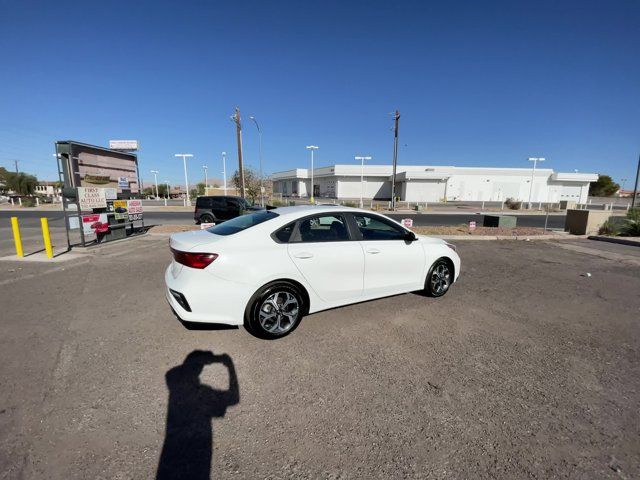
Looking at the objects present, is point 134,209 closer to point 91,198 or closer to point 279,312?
point 91,198

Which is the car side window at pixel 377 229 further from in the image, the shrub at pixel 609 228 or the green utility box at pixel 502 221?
the shrub at pixel 609 228

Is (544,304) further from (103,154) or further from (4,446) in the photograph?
(103,154)

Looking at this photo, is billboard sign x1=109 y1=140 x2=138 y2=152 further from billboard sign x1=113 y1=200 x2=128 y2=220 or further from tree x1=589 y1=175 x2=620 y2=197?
tree x1=589 y1=175 x2=620 y2=197

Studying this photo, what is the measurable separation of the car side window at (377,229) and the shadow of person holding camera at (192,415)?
241 cm

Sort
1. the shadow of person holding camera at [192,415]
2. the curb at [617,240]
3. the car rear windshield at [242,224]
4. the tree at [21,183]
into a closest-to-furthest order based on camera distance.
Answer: the shadow of person holding camera at [192,415]
the car rear windshield at [242,224]
the curb at [617,240]
the tree at [21,183]

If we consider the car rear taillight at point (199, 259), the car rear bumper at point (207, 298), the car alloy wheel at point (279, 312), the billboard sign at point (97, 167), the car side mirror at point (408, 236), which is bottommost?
the car alloy wheel at point (279, 312)

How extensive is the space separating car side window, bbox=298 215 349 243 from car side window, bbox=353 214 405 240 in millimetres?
271

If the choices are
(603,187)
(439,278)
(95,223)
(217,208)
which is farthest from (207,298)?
(603,187)

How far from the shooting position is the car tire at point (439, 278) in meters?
5.06

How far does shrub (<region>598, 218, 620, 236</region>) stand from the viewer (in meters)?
13.4

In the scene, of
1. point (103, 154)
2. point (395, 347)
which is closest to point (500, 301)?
point (395, 347)

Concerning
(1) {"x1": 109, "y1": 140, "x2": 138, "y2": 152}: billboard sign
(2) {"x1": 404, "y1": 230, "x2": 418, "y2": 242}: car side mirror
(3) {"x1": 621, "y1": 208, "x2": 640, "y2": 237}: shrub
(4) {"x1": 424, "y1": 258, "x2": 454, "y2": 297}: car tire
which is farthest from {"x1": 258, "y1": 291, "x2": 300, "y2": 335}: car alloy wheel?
(3) {"x1": 621, "y1": 208, "x2": 640, "y2": 237}: shrub

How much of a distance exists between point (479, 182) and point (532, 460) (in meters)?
65.8

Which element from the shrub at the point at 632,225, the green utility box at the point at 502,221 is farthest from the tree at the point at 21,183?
the shrub at the point at 632,225
